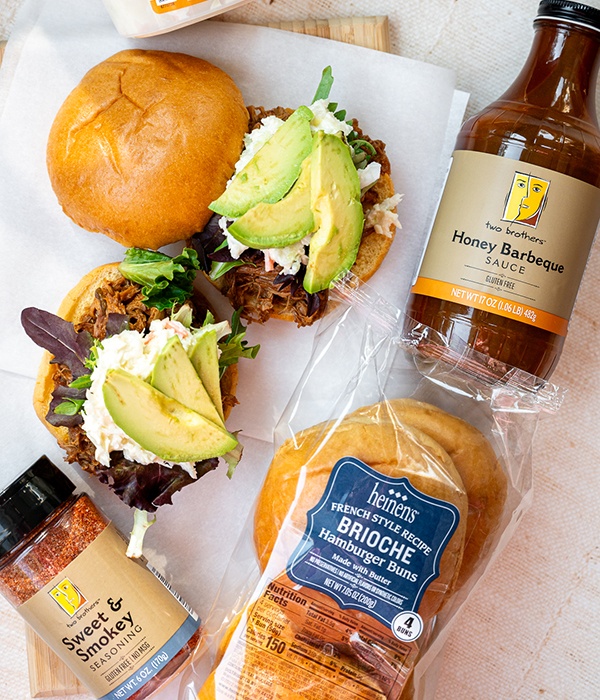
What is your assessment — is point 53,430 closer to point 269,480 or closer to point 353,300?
point 269,480

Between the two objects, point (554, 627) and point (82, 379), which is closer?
point (82, 379)

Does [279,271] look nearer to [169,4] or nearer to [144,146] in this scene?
[144,146]

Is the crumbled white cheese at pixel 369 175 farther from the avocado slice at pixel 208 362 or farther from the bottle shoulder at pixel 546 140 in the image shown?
the avocado slice at pixel 208 362

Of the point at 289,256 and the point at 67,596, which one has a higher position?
the point at 289,256

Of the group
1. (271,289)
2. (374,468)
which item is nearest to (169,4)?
(271,289)

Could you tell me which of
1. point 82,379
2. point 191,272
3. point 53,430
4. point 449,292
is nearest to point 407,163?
point 449,292

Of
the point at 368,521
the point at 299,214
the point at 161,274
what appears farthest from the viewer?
the point at 161,274
